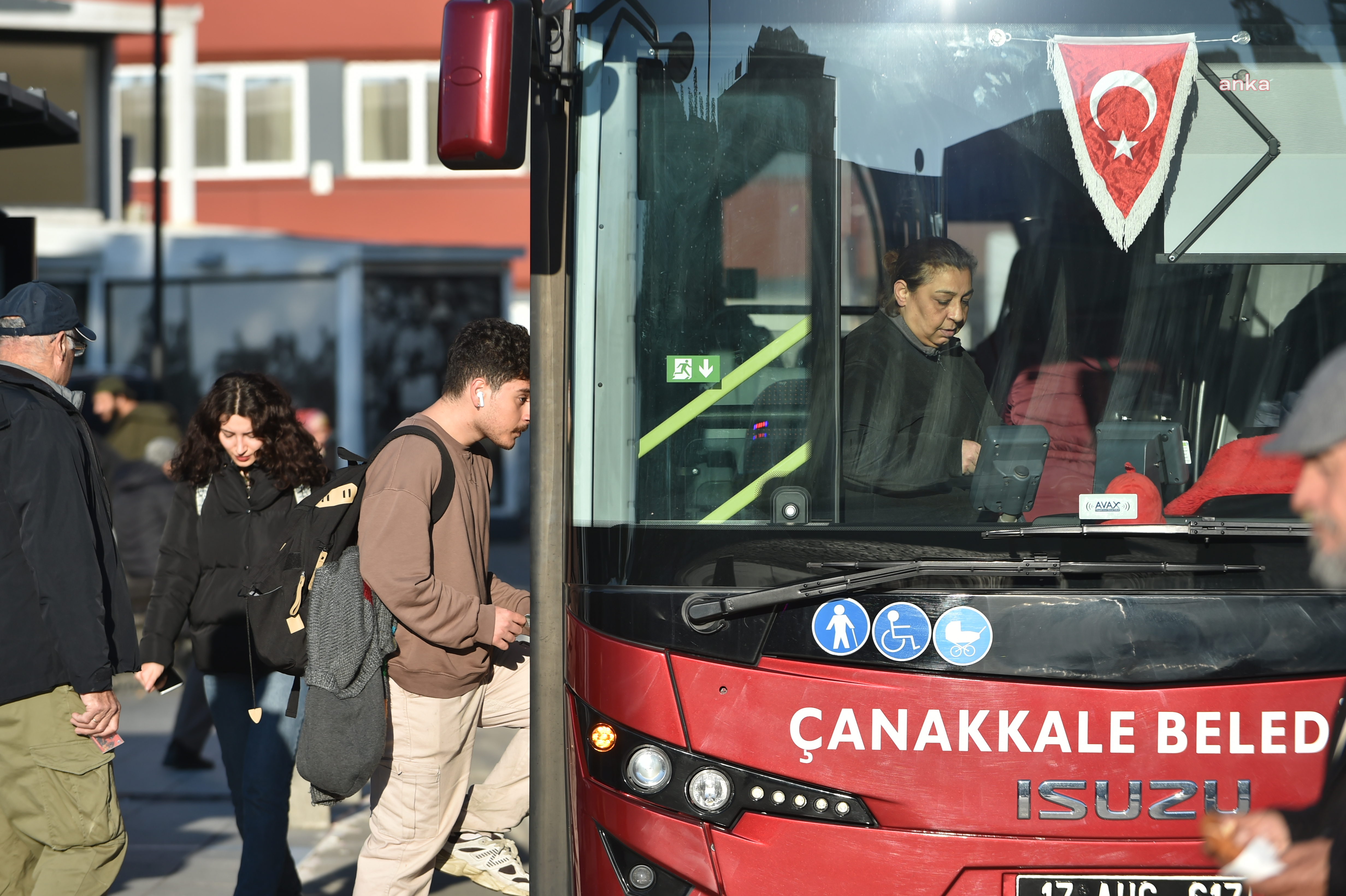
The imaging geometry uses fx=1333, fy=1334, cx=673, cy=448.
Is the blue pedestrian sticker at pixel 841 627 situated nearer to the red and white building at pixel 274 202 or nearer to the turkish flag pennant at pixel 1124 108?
the turkish flag pennant at pixel 1124 108

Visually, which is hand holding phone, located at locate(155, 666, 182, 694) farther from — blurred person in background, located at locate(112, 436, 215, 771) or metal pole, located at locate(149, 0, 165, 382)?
metal pole, located at locate(149, 0, 165, 382)

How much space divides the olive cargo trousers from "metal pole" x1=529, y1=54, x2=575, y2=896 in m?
1.18

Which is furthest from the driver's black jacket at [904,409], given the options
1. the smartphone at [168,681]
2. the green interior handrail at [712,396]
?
the smartphone at [168,681]

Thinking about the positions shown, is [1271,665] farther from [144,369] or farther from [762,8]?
[144,369]

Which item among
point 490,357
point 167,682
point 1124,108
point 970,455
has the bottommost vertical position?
point 167,682

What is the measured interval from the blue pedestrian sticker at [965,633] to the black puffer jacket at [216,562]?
2385 mm

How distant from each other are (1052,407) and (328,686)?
6.44ft

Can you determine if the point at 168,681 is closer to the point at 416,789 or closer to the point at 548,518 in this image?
the point at 416,789

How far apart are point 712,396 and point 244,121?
18.0m

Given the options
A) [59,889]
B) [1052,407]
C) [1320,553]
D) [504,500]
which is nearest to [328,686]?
[59,889]

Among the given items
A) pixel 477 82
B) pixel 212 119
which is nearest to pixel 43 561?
pixel 477 82

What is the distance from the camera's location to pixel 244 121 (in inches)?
756

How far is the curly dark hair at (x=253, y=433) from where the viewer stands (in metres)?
4.36

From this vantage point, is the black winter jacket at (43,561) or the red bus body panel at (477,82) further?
the black winter jacket at (43,561)
